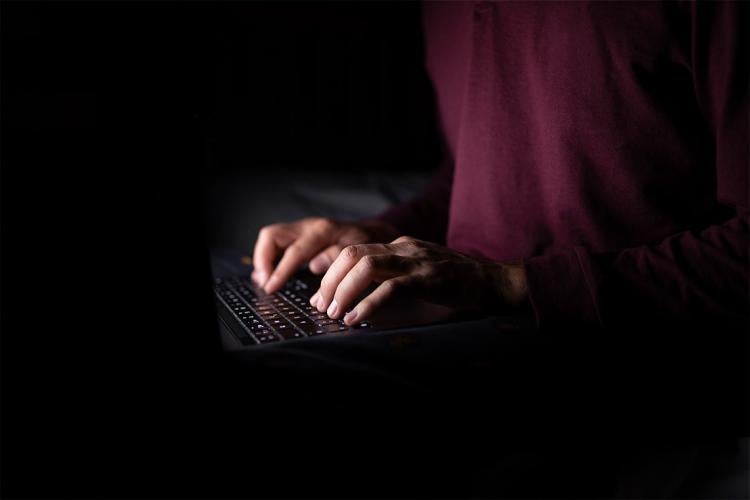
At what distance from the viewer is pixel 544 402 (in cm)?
75

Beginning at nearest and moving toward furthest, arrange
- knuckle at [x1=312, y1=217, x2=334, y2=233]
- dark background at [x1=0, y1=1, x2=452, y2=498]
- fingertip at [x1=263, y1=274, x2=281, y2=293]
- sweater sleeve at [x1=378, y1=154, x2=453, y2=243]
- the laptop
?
dark background at [x1=0, y1=1, x2=452, y2=498] → the laptop → fingertip at [x1=263, y1=274, x2=281, y2=293] → knuckle at [x1=312, y1=217, x2=334, y2=233] → sweater sleeve at [x1=378, y1=154, x2=453, y2=243]

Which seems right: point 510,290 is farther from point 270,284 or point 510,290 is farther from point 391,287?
point 270,284

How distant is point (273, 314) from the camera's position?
91 centimetres

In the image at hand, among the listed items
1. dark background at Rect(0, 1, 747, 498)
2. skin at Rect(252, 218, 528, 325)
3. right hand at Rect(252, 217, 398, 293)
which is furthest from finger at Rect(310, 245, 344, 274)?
dark background at Rect(0, 1, 747, 498)

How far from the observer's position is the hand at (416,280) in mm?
815

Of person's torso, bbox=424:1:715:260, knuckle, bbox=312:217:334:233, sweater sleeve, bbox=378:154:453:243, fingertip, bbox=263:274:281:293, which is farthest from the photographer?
sweater sleeve, bbox=378:154:453:243

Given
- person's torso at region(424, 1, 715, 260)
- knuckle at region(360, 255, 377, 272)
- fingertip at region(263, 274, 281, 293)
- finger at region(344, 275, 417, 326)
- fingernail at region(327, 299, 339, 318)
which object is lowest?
fingertip at region(263, 274, 281, 293)

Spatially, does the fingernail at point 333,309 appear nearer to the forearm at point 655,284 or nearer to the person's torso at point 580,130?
the forearm at point 655,284

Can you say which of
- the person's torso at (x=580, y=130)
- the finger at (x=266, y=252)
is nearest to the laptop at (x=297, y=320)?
the finger at (x=266, y=252)

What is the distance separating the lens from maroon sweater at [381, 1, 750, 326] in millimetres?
819

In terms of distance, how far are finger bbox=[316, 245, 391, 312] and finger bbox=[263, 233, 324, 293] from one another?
0.24m

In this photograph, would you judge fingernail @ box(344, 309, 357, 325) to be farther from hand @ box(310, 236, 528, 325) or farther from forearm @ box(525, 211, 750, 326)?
forearm @ box(525, 211, 750, 326)

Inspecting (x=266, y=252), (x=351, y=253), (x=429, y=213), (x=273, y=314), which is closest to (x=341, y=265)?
(x=351, y=253)

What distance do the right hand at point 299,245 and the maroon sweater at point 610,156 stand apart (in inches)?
8.6
